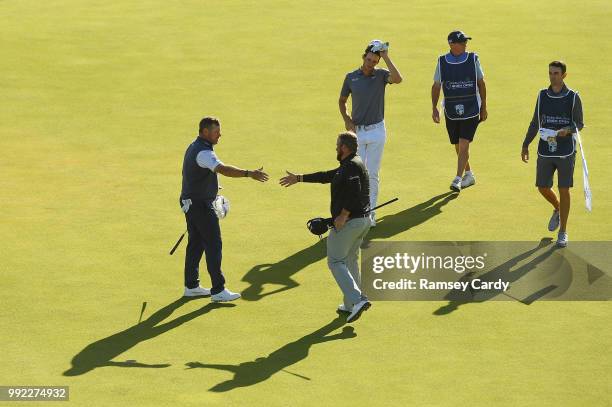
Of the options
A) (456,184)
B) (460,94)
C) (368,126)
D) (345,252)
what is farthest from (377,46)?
(345,252)

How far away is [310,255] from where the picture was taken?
1563 centimetres

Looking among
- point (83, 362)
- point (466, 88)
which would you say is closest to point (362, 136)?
point (466, 88)

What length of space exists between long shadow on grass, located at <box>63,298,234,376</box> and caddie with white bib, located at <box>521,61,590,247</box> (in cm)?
442

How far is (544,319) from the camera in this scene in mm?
13523

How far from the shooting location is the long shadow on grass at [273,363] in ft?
39.2

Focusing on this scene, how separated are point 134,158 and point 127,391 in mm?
8182

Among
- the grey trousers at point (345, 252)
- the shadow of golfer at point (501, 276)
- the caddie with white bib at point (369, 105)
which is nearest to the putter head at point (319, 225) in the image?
the grey trousers at point (345, 252)

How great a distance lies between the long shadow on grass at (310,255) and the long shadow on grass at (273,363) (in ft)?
4.36

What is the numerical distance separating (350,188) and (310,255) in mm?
2726

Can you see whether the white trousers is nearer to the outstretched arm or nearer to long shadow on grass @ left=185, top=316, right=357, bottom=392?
the outstretched arm

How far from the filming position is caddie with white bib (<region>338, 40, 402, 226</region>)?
53.1 ft

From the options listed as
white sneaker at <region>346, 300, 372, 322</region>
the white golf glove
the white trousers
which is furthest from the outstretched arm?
the white trousers

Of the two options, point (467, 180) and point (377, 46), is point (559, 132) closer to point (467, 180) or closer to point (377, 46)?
point (377, 46)

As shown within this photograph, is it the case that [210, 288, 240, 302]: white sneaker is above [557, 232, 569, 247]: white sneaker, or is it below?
below
